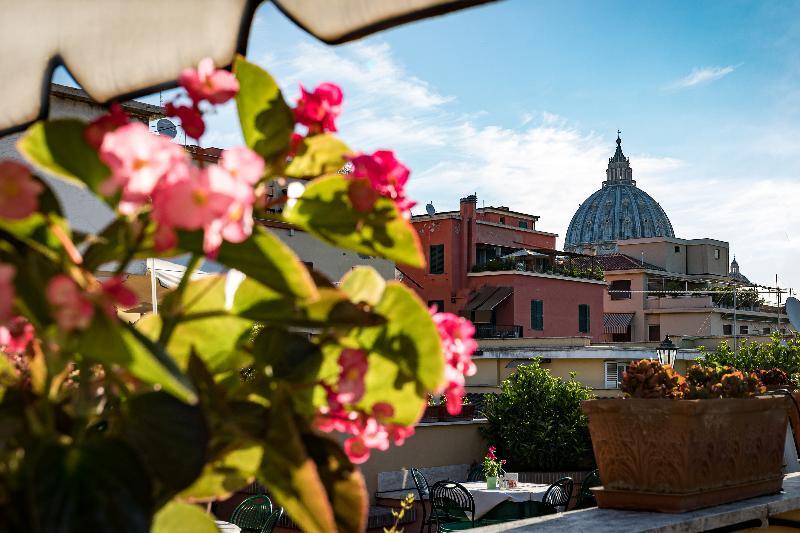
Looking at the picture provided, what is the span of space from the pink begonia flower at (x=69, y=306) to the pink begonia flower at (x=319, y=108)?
1.17 feet

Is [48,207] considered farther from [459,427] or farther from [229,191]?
[459,427]

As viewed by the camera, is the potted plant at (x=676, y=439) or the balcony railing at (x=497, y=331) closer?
the potted plant at (x=676, y=439)

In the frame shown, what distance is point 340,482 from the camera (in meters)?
0.90

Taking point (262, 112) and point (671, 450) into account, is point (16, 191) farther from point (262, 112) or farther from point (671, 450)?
point (671, 450)

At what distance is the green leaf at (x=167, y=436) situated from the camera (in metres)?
0.74

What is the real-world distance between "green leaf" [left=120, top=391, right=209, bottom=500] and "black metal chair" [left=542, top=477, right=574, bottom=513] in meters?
9.74

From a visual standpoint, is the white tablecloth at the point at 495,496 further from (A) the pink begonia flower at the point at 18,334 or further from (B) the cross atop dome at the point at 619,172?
(B) the cross atop dome at the point at 619,172

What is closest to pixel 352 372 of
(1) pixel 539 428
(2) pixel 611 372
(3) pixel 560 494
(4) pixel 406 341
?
(4) pixel 406 341

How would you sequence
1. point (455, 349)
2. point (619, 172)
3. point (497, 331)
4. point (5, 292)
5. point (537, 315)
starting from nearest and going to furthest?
point (5, 292) → point (455, 349) → point (497, 331) → point (537, 315) → point (619, 172)

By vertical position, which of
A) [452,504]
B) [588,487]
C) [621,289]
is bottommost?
[452,504]

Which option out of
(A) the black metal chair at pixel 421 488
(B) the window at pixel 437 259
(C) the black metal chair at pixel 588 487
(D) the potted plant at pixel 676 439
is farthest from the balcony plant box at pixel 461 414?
(B) the window at pixel 437 259

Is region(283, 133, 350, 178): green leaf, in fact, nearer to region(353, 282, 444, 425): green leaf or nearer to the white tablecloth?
region(353, 282, 444, 425): green leaf

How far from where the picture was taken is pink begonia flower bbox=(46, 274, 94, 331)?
678 mm

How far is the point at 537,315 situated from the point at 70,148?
40.3 meters
